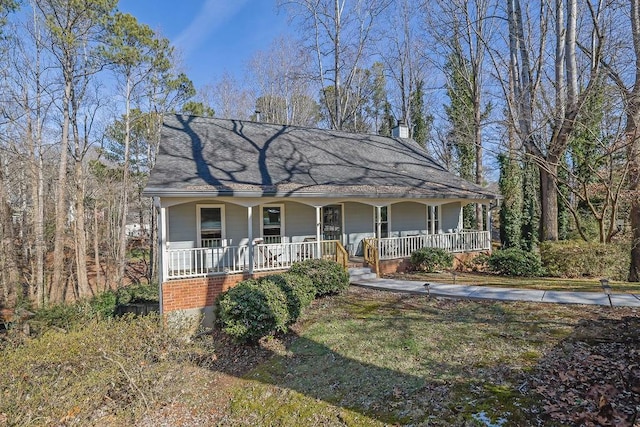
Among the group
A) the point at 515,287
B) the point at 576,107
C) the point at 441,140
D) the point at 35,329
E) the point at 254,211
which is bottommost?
the point at 35,329

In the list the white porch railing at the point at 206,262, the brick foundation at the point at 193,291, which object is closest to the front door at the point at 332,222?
the white porch railing at the point at 206,262

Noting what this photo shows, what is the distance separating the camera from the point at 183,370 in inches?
227

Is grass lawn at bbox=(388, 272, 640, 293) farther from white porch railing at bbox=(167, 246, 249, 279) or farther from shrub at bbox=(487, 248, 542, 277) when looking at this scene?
white porch railing at bbox=(167, 246, 249, 279)

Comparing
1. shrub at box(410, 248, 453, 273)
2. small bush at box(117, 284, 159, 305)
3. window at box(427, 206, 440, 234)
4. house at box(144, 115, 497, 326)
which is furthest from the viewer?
window at box(427, 206, 440, 234)

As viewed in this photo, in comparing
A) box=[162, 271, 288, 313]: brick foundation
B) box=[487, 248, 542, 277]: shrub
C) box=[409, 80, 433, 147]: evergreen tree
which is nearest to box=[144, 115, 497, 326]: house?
box=[162, 271, 288, 313]: brick foundation

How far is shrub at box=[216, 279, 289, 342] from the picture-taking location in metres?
6.88

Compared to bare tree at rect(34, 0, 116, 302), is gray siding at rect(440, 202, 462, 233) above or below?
below

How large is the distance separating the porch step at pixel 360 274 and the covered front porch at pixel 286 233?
44 centimetres

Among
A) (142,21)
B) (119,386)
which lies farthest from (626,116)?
(142,21)

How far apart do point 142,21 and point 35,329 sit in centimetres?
1390

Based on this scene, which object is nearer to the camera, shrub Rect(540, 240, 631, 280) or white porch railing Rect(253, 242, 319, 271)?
white porch railing Rect(253, 242, 319, 271)

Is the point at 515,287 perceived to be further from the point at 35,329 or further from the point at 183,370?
the point at 35,329

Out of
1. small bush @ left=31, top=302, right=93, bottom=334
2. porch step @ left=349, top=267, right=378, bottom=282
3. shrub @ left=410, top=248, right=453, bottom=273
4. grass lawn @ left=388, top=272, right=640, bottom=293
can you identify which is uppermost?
shrub @ left=410, top=248, right=453, bottom=273

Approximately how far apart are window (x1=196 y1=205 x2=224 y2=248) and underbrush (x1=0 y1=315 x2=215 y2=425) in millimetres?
4776
